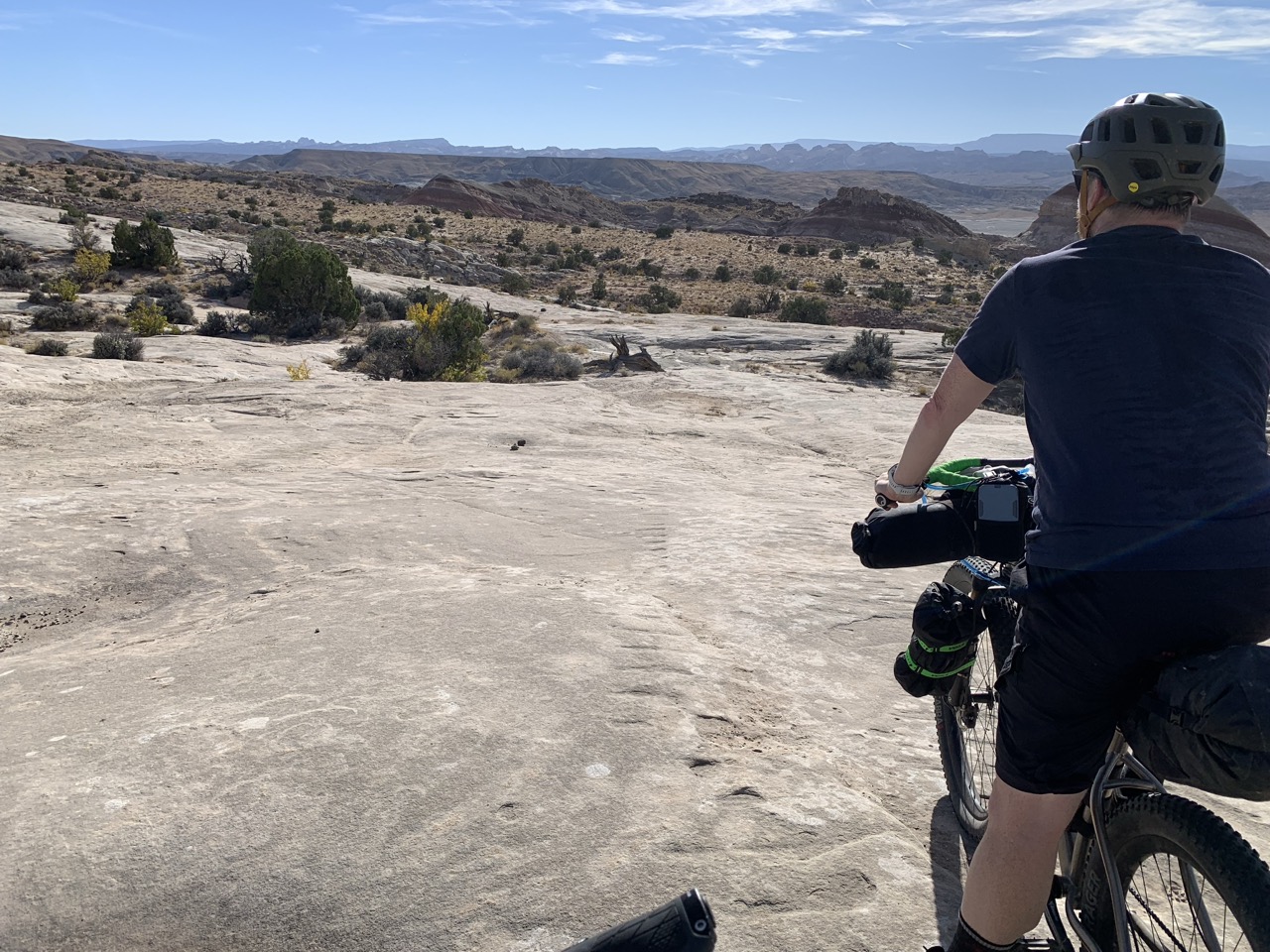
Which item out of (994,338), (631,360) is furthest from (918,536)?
(631,360)

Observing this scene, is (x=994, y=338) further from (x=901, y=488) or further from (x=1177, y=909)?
(x=1177, y=909)

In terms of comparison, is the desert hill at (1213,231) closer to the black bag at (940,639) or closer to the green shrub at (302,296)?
the green shrub at (302,296)

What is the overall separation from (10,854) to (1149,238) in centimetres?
293

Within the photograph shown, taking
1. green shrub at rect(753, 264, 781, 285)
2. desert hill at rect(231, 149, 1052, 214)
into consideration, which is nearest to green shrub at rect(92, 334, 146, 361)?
green shrub at rect(753, 264, 781, 285)

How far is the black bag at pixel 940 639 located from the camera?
2379 mm

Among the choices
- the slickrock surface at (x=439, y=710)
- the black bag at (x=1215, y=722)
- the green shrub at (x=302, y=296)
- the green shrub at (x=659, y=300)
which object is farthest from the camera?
the green shrub at (x=659, y=300)

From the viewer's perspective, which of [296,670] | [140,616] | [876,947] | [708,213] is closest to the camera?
[876,947]

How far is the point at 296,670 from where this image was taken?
345 centimetres

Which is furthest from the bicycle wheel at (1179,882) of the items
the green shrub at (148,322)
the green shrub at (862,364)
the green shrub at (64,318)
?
the green shrub at (64,318)

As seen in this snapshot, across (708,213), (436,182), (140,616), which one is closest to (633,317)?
(140,616)

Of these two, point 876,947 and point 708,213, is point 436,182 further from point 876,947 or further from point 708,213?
point 876,947

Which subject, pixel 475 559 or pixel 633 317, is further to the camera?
pixel 633 317

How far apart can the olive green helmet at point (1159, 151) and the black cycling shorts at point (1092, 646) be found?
2.36ft

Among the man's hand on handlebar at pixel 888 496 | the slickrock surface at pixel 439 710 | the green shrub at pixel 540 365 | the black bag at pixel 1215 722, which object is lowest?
the green shrub at pixel 540 365
